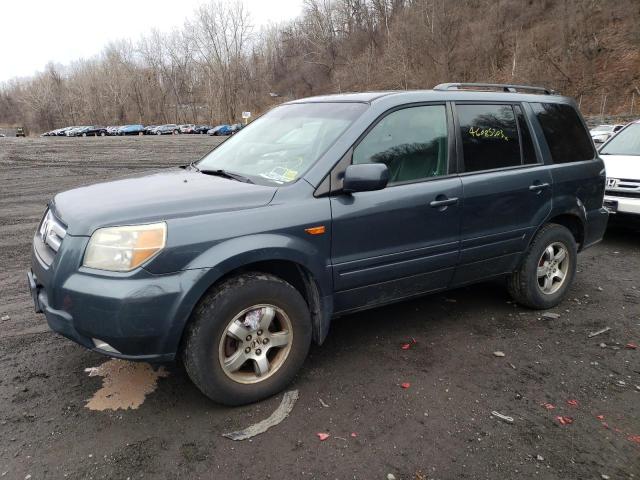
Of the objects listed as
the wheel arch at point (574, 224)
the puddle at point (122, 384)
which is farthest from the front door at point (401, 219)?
the wheel arch at point (574, 224)

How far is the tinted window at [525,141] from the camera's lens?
13.9ft

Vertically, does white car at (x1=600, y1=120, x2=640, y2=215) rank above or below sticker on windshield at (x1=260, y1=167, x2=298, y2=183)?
below

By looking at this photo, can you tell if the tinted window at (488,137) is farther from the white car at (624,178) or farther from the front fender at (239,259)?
the white car at (624,178)

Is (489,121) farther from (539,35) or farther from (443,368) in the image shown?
(539,35)

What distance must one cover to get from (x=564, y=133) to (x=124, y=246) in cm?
402

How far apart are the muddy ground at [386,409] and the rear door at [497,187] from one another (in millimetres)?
650

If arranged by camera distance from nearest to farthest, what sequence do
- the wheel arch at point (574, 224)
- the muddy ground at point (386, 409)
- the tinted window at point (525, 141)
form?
the muddy ground at point (386, 409)
the tinted window at point (525, 141)
the wheel arch at point (574, 224)

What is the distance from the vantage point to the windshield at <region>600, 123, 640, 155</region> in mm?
7613

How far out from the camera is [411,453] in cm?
264

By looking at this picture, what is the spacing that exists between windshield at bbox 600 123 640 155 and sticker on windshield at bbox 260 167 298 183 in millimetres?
6575

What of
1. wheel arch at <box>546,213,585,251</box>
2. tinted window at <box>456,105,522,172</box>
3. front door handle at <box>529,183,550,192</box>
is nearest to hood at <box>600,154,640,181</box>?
wheel arch at <box>546,213,585,251</box>

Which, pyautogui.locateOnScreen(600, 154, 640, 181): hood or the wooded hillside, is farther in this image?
the wooded hillside

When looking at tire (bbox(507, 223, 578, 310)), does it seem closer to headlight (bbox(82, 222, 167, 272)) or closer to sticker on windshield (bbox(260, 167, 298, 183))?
sticker on windshield (bbox(260, 167, 298, 183))

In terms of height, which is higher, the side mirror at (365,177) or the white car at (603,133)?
the side mirror at (365,177)
